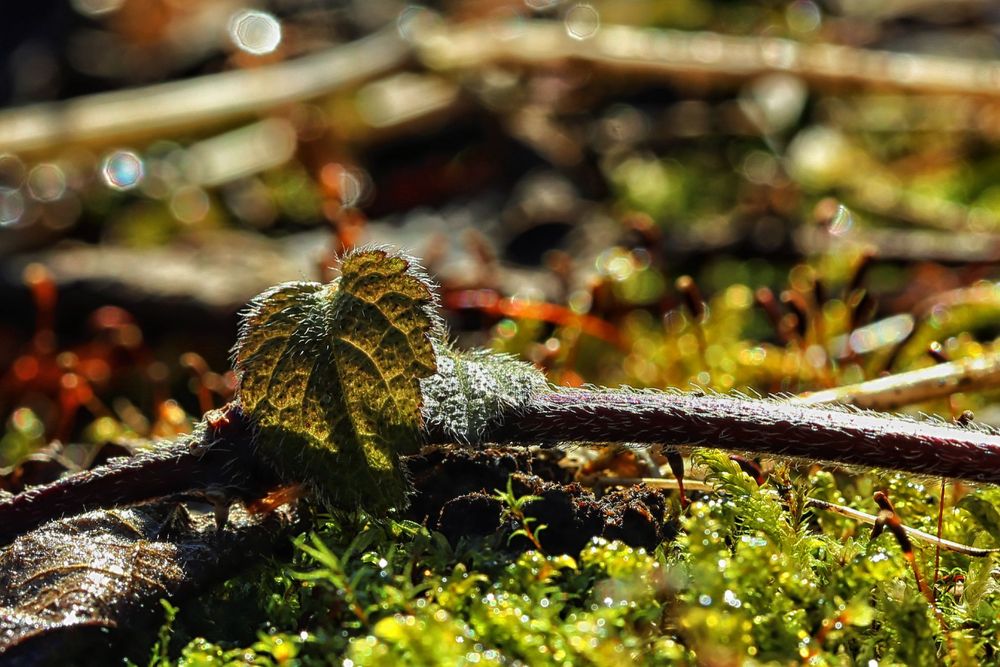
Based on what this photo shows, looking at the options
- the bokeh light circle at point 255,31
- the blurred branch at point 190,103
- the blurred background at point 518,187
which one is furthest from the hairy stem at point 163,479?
the bokeh light circle at point 255,31

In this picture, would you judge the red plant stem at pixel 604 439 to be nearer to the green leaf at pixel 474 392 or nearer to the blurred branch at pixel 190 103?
the green leaf at pixel 474 392

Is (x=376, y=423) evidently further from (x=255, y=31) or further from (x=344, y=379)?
(x=255, y=31)

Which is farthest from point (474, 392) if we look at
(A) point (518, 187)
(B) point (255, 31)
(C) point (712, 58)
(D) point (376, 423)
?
(B) point (255, 31)

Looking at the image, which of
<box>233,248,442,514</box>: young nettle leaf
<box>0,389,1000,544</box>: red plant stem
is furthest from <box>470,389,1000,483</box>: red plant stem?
<box>233,248,442,514</box>: young nettle leaf

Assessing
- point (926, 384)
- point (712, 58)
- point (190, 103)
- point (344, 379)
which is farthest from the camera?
point (190, 103)

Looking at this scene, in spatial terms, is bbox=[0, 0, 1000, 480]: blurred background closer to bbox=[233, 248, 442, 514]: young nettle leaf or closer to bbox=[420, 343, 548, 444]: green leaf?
bbox=[233, 248, 442, 514]: young nettle leaf

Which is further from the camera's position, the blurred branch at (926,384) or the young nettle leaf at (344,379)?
the blurred branch at (926,384)
